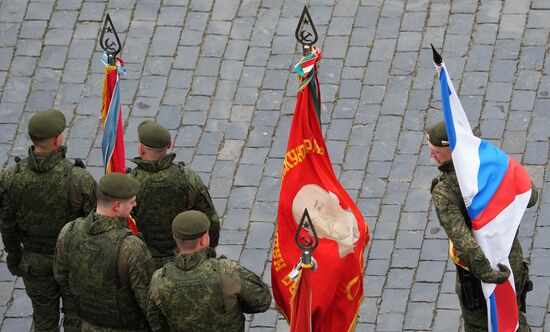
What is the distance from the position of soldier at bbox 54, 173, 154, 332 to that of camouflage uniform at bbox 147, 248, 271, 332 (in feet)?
0.96

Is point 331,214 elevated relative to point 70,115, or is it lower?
elevated

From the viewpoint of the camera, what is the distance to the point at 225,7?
521 inches

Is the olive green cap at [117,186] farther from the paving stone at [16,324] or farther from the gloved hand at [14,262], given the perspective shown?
the paving stone at [16,324]

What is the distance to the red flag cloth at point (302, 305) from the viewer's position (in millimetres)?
8047

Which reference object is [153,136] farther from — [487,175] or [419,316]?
Answer: [419,316]

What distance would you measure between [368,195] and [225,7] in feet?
9.64

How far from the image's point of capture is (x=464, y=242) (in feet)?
28.4

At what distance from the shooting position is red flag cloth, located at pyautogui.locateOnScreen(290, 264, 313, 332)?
8.05 meters

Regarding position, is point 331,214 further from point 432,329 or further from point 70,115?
point 70,115

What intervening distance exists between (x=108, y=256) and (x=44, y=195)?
1.00 metres

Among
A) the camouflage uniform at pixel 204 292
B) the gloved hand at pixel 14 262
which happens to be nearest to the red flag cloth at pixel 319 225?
the camouflage uniform at pixel 204 292

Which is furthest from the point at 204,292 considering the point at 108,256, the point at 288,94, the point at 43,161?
the point at 288,94

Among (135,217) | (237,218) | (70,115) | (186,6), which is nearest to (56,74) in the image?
(70,115)

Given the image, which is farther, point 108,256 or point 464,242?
point 464,242
